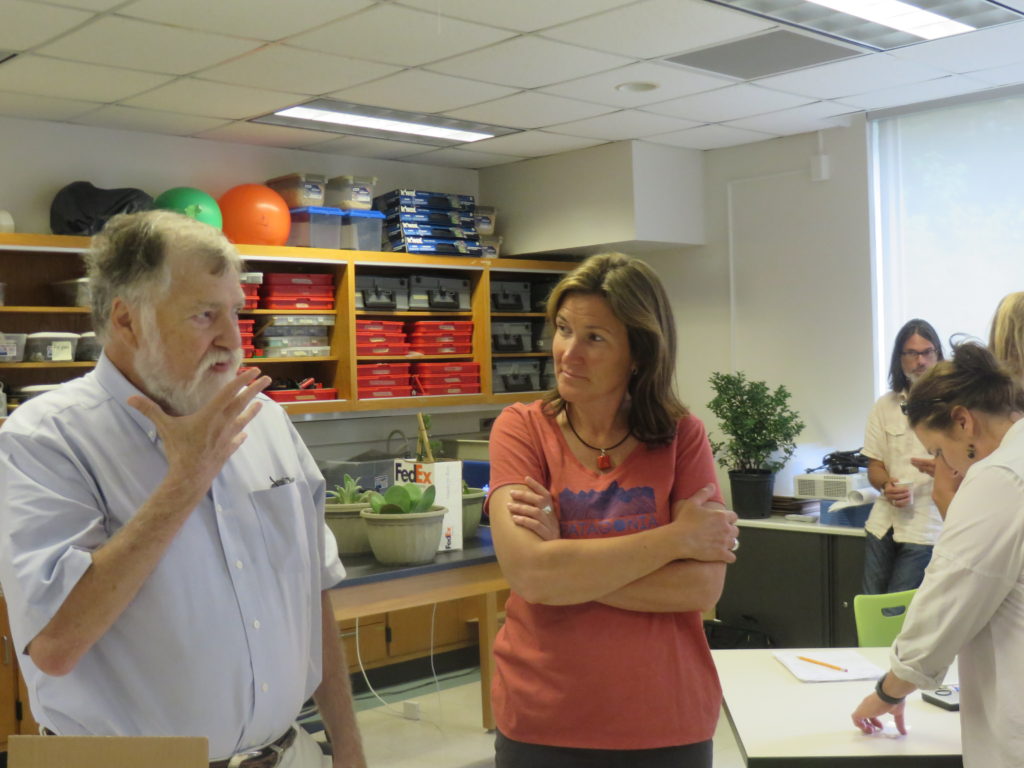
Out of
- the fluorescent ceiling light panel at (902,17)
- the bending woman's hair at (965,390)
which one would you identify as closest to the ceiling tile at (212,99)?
the fluorescent ceiling light panel at (902,17)

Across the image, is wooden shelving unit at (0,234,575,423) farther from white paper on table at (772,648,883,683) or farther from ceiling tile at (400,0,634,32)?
white paper on table at (772,648,883,683)

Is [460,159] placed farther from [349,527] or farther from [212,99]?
[349,527]

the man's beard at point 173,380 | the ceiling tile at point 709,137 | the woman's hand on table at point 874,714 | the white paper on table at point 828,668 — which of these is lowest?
the white paper on table at point 828,668

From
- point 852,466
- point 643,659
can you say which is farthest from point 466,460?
point 643,659

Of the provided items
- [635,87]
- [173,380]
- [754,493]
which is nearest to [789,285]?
[754,493]

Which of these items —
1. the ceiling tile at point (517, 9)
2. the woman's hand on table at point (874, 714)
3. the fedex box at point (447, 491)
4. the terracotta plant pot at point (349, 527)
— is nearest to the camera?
the woman's hand on table at point (874, 714)

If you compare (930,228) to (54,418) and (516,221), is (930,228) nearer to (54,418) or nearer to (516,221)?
(516,221)

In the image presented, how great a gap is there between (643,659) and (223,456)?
80 centimetres

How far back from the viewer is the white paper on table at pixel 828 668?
266 centimetres

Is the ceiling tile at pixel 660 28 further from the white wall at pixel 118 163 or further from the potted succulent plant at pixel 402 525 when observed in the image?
the white wall at pixel 118 163

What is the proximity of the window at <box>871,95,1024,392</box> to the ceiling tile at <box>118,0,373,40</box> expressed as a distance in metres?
3.28

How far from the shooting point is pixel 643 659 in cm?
184

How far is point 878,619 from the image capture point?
3066 millimetres

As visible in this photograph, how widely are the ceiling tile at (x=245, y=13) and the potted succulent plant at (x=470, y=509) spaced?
1.69 m
